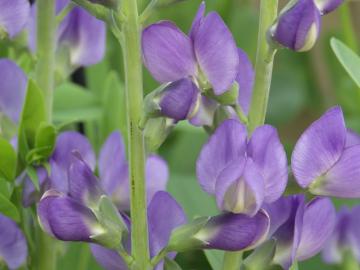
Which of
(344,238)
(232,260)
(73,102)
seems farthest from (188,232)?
(73,102)

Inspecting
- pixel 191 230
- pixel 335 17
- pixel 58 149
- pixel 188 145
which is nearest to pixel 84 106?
pixel 188 145

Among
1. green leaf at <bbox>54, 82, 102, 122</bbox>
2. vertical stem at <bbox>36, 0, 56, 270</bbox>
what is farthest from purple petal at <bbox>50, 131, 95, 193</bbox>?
green leaf at <bbox>54, 82, 102, 122</bbox>

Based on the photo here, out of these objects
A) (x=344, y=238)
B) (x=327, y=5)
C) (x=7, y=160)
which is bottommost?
(x=344, y=238)

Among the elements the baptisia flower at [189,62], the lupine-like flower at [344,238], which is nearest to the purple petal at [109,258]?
the baptisia flower at [189,62]

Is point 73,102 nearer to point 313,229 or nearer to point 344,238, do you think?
point 344,238

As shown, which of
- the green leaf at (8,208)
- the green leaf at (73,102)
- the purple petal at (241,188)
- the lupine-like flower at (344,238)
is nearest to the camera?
the purple petal at (241,188)

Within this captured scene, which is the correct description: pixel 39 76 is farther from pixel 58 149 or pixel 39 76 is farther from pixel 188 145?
pixel 188 145

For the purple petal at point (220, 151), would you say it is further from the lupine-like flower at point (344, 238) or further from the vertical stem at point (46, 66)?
the lupine-like flower at point (344, 238)
